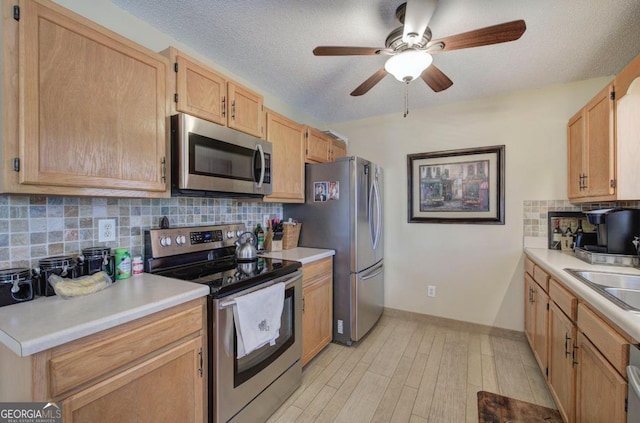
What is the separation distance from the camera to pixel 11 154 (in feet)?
3.26

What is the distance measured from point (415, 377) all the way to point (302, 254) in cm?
127

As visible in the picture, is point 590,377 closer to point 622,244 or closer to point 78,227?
point 622,244

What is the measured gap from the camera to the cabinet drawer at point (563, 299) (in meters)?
1.40

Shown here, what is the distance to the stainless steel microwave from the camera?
151cm

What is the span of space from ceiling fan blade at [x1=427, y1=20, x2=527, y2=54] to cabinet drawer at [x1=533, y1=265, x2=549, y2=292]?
1.53 meters

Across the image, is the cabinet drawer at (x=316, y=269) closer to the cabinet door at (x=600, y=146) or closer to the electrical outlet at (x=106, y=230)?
the electrical outlet at (x=106, y=230)

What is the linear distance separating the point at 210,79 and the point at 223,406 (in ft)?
6.02

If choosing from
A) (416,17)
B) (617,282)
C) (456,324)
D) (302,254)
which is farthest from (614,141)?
(302,254)

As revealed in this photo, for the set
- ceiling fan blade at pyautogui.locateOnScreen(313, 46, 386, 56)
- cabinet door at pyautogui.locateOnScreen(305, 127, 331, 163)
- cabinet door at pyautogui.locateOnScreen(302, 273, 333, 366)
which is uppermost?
ceiling fan blade at pyautogui.locateOnScreen(313, 46, 386, 56)

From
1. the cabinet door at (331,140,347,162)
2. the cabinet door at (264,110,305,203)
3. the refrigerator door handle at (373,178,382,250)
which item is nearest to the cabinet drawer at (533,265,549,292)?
the refrigerator door handle at (373,178,382,250)

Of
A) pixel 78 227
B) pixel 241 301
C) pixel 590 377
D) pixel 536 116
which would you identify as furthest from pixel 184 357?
pixel 536 116

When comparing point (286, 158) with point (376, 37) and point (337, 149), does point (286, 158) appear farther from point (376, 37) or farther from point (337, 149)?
point (376, 37)

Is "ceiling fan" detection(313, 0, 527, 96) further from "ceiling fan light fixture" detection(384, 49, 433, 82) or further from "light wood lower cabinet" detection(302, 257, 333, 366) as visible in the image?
"light wood lower cabinet" detection(302, 257, 333, 366)

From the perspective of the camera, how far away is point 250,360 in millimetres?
1536
